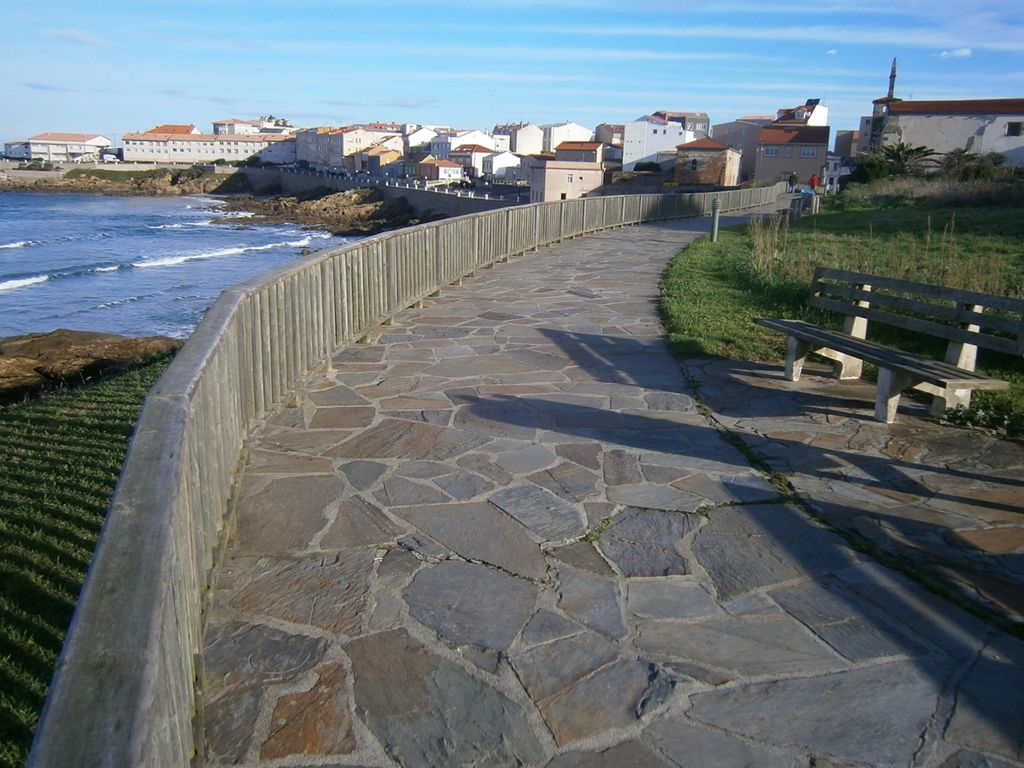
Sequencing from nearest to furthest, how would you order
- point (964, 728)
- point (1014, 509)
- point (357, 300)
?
point (964, 728) < point (1014, 509) < point (357, 300)

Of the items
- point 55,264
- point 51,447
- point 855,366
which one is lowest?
point 55,264

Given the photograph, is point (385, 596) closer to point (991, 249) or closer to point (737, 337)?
point (737, 337)

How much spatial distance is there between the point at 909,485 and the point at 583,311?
250 inches

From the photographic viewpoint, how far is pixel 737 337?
921cm

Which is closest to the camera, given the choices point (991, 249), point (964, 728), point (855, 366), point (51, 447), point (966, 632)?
point (964, 728)

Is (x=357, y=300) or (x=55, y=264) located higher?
(x=357, y=300)

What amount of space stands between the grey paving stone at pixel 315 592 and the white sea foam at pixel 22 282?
1370 inches

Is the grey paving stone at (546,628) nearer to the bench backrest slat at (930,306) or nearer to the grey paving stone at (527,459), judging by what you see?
the grey paving stone at (527,459)

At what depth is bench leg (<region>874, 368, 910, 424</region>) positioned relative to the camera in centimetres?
627

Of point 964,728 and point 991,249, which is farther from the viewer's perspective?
point 991,249

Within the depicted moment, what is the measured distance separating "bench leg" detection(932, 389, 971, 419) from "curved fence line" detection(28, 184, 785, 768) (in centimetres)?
479

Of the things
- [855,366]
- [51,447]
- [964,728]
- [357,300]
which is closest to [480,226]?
[357,300]

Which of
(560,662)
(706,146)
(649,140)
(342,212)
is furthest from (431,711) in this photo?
(649,140)

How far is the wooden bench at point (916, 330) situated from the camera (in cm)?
598
